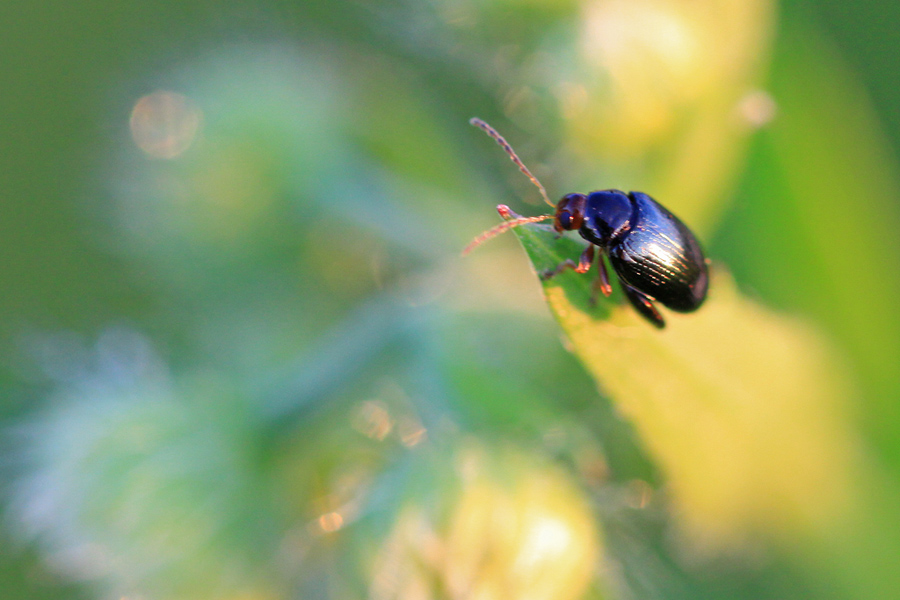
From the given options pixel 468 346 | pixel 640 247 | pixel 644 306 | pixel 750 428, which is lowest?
pixel 750 428

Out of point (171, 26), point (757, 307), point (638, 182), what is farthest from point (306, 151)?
point (757, 307)

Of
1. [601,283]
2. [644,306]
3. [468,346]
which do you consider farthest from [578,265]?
[468,346]

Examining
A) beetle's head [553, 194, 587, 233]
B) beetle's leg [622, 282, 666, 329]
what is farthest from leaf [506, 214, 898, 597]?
beetle's head [553, 194, 587, 233]

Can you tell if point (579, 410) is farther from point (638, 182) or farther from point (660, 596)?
point (638, 182)

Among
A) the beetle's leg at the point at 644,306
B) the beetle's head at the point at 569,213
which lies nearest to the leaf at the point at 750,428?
the beetle's leg at the point at 644,306

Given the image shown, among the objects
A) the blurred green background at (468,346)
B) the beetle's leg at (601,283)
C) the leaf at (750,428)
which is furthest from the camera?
the blurred green background at (468,346)

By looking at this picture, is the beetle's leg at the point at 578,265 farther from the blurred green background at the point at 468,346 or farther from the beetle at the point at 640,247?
the blurred green background at the point at 468,346

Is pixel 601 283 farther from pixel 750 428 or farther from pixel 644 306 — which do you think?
pixel 750 428
